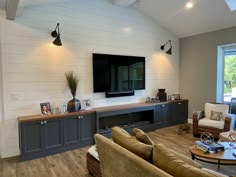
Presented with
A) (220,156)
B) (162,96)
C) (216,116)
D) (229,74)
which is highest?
(229,74)

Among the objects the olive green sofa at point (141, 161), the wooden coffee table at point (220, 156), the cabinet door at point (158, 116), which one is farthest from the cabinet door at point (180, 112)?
the olive green sofa at point (141, 161)

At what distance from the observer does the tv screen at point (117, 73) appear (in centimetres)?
451

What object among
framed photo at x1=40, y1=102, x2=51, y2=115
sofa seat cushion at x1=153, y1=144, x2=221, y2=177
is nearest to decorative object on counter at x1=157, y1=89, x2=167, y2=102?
framed photo at x1=40, y1=102, x2=51, y2=115

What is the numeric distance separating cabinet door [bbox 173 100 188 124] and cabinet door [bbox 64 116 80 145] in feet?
9.87

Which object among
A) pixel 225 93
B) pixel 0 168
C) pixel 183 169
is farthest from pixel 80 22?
pixel 225 93

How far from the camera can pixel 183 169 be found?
4.68 ft

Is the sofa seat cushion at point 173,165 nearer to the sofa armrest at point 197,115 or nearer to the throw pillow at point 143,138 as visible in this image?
the throw pillow at point 143,138

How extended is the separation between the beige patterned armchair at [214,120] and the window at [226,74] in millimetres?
788

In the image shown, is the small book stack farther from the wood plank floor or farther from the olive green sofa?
the olive green sofa

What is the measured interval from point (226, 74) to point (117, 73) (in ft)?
9.98

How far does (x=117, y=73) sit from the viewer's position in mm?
4746

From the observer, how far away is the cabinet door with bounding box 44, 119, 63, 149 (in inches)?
142

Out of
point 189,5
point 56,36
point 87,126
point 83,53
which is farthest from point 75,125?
point 189,5

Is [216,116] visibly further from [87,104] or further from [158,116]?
[87,104]
